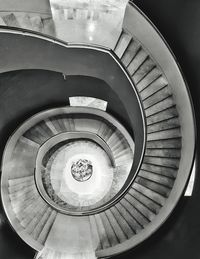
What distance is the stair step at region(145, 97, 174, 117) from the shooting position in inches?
269

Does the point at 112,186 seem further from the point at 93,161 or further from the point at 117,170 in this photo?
the point at 93,161

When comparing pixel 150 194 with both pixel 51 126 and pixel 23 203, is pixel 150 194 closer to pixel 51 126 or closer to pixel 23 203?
pixel 23 203

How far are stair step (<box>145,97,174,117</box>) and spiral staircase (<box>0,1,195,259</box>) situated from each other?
0.02 metres

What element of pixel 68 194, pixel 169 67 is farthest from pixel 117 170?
pixel 169 67

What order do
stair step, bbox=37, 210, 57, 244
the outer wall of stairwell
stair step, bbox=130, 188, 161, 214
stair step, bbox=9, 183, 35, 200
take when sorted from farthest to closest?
stair step, bbox=9, 183, 35, 200
stair step, bbox=37, 210, 57, 244
stair step, bbox=130, 188, 161, 214
the outer wall of stairwell

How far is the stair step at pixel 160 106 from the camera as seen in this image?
6.82 metres

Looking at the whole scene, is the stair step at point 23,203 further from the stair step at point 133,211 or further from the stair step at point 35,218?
the stair step at point 133,211

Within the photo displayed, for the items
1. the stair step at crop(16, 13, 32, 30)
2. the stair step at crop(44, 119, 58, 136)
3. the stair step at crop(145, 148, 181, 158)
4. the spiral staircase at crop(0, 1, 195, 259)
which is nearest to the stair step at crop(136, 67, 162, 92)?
the spiral staircase at crop(0, 1, 195, 259)

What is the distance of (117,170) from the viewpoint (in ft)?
38.5

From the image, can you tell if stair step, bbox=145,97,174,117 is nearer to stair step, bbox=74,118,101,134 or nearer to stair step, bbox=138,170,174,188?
stair step, bbox=138,170,174,188

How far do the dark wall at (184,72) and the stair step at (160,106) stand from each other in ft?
2.86

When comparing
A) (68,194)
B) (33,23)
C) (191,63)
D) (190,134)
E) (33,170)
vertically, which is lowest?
(68,194)

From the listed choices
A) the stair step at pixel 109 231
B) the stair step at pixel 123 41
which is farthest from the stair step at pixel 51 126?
the stair step at pixel 123 41

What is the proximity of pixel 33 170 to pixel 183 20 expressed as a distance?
7641 millimetres
